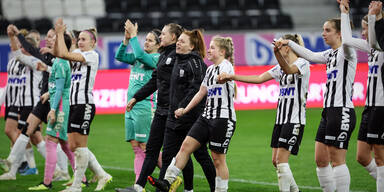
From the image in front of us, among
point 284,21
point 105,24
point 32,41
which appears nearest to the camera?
point 32,41

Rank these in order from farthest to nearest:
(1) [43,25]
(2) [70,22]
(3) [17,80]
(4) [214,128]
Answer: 1. (2) [70,22]
2. (1) [43,25]
3. (3) [17,80]
4. (4) [214,128]

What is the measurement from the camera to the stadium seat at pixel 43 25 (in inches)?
887

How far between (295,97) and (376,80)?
82 centimetres

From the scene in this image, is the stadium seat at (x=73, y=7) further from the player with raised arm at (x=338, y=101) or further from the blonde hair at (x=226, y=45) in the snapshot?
the player with raised arm at (x=338, y=101)

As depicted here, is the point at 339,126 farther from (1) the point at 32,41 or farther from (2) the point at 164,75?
(1) the point at 32,41

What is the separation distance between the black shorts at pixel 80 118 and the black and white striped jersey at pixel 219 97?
1.73 m

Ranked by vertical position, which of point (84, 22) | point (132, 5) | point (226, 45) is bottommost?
point (226, 45)

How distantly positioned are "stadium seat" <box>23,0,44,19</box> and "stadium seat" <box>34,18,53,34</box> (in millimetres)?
1931

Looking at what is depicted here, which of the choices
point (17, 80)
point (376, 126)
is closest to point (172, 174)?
point (376, 126)

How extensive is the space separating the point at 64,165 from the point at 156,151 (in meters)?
2.46

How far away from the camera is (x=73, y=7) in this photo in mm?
24922

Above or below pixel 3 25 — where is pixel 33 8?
above

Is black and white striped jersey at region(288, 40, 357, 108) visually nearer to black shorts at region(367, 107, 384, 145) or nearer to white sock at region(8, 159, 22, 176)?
black shorts at region(367, 107, 384, 145)

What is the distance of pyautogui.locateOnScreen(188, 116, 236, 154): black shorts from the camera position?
22.0 feet
